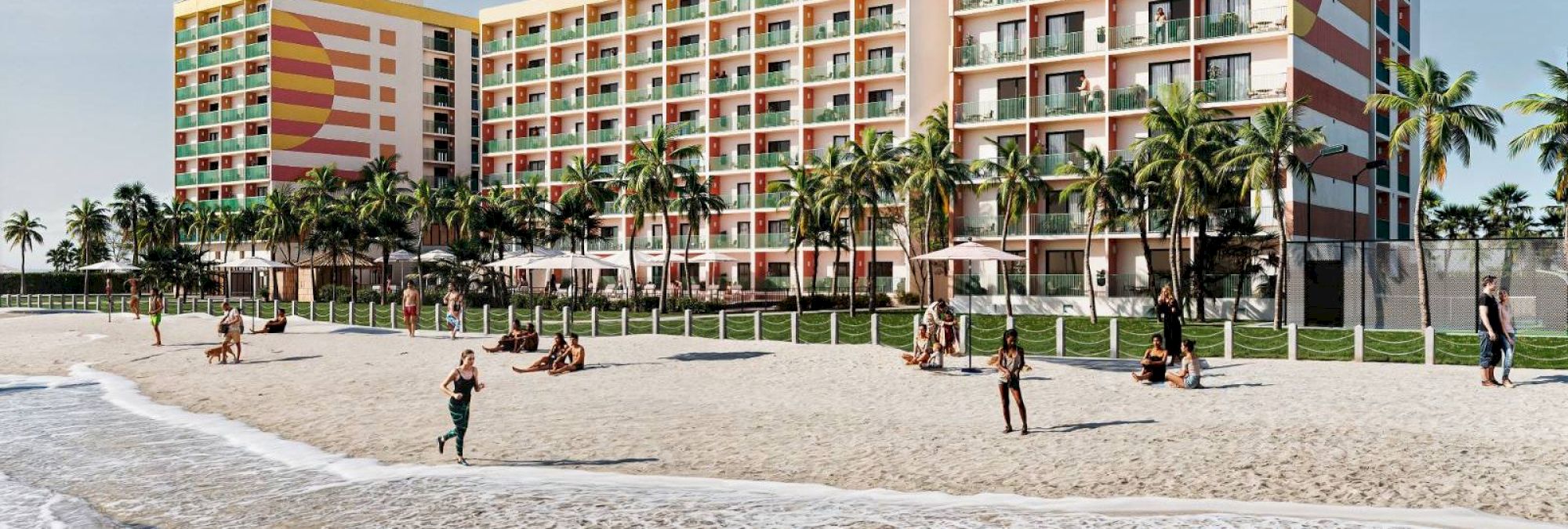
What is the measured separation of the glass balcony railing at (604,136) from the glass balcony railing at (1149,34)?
101 ft

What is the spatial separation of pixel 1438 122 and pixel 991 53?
A: 2156 cm

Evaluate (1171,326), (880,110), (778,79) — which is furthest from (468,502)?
(778,79)

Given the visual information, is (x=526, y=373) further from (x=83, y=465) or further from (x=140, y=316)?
(x=140, y=316)

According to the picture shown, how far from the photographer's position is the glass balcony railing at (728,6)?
61.0 metres

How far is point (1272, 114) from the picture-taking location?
33969 millimetres

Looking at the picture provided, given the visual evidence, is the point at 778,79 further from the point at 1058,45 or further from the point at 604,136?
the point at 1058,45

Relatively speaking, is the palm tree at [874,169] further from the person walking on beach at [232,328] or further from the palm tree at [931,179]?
the person walking on beach at [232,328]

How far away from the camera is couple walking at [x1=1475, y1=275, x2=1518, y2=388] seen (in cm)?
1734

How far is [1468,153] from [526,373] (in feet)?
83.8

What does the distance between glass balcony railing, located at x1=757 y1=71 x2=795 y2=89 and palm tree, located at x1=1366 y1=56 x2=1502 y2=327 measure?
33.3m

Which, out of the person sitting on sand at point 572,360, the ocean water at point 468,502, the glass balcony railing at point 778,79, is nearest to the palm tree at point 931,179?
the glass balcony railing at point 778,79

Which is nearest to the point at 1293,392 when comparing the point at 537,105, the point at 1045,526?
the point at 1045,526

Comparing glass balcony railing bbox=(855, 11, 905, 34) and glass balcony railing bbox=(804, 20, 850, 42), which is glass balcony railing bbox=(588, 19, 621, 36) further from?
glass balcony railing bbox=(855, 11, 905, 34)

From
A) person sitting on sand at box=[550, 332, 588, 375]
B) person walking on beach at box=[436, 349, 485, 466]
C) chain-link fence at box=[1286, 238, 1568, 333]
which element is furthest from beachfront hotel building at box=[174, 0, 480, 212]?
person walking on beach at box=[436, 349, 485, 466]
